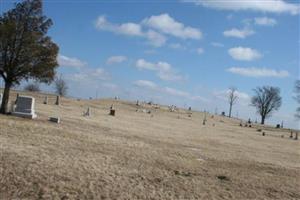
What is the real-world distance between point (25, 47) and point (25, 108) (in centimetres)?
449

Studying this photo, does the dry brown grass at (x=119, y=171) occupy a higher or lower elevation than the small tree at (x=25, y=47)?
lower

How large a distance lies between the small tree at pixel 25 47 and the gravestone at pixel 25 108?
1.36m

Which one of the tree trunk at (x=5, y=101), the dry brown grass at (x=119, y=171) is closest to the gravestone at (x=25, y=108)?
the tree trunk at (x=5, y=101)

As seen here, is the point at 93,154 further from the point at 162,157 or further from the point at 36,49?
the point at 36,49

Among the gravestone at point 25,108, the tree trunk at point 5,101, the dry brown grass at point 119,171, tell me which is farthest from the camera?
the tree trunk at point 5,101

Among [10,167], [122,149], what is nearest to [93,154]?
[122,149]

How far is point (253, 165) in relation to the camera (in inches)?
893

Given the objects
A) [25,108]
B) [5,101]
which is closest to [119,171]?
[25,108]

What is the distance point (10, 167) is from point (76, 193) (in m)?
2.98

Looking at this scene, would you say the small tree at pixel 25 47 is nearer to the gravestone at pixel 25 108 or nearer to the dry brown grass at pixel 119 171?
the gravestone at pixel 25 108

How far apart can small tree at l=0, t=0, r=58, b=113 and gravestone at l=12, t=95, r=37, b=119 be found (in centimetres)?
136

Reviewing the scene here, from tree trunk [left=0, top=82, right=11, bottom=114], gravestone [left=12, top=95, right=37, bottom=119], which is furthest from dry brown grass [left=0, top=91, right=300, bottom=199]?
tree trunk [left=0, top=82, right=11, bottom=114]

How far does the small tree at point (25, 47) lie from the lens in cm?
3131

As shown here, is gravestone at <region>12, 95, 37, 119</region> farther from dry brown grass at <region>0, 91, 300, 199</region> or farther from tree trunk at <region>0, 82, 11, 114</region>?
dry brown grass at <region>0, 91, 300, 199</region>
